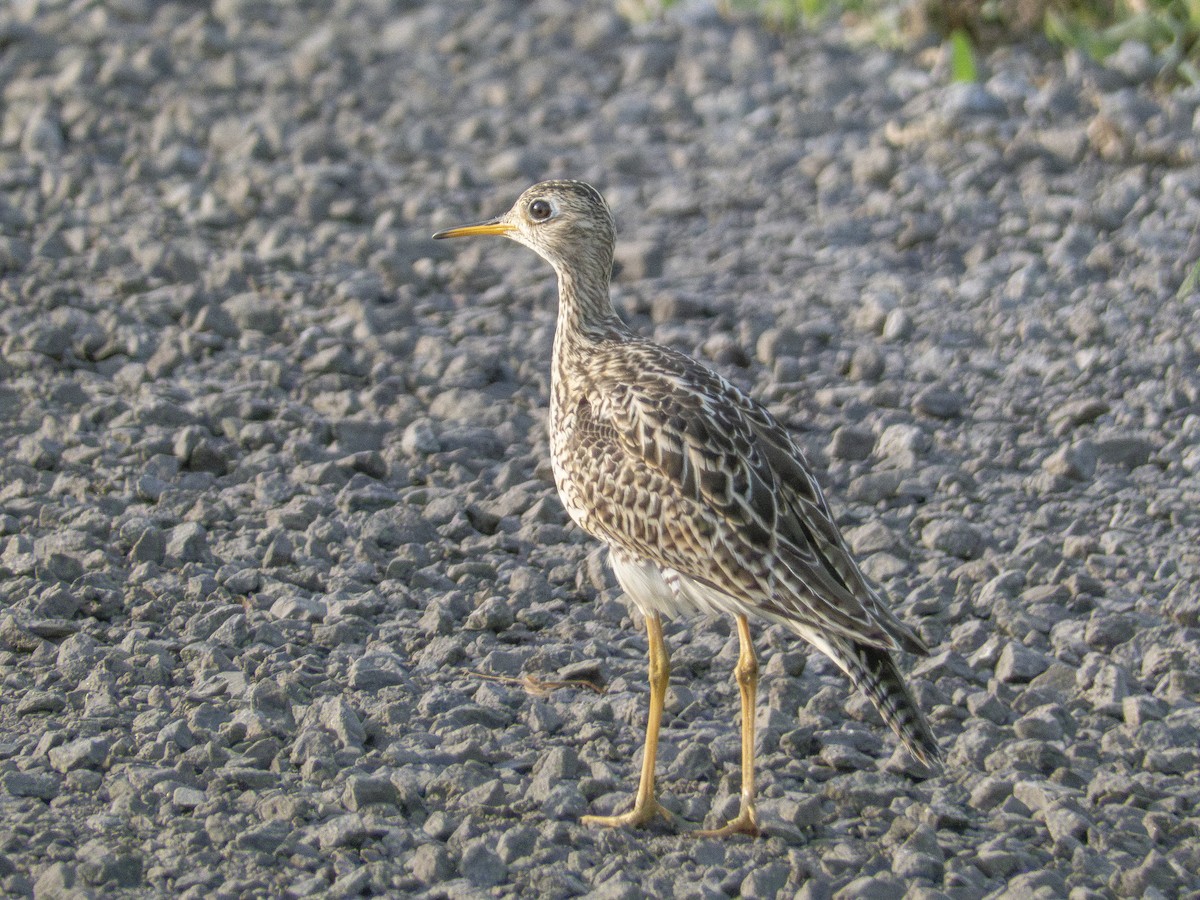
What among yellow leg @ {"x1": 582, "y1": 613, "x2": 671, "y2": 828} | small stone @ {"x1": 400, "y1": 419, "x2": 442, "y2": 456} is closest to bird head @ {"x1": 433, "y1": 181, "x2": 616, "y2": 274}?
small stone @ {"x1": 400, "y1": 419, "x2": 442, "y2": 456}

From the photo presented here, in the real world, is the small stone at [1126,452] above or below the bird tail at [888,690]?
above

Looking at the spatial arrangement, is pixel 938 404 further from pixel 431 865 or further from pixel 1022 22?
pixel 1022 22

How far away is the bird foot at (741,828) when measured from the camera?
5180 millimetres

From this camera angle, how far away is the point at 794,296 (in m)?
8.72

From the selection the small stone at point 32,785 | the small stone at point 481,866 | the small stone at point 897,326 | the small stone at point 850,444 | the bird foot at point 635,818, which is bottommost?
the bird foot at point 635,818

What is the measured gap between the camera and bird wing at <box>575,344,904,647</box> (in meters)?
5.19

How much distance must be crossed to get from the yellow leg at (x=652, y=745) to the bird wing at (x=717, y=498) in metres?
0.32

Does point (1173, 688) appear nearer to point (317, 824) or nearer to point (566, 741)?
point (566, 741)

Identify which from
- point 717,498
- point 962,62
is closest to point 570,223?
point 717,498

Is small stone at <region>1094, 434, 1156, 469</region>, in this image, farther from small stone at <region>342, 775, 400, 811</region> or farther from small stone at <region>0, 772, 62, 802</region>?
small stone at <region>0, 772, 62, 802</region>

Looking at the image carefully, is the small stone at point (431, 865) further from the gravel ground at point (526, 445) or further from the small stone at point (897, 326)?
the small stone at point (897, 326)

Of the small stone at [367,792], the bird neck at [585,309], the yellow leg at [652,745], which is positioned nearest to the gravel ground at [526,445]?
the small stone at [367,792]

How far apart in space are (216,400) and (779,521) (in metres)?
3.41

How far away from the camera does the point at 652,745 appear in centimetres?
536
